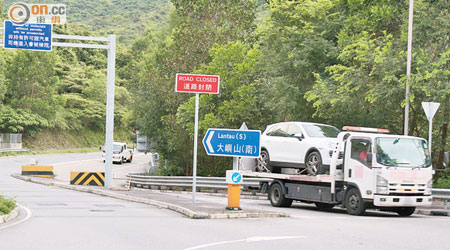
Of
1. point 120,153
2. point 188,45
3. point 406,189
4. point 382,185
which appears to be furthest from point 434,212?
point 120,153

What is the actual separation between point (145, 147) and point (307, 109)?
929 inches

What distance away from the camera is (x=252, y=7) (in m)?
42.4

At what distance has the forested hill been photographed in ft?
497

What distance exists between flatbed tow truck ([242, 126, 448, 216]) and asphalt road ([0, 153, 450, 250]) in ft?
4.33

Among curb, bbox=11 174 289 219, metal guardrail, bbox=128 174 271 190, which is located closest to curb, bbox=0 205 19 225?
curb, bbox=11 174 289 219

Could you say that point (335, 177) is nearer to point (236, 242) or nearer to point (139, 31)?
point (236, 242)

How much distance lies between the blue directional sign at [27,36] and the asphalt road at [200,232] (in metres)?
10.3

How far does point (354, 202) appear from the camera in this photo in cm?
1798

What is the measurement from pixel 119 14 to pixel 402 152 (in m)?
157

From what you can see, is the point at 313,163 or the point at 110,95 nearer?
the point at 313,163

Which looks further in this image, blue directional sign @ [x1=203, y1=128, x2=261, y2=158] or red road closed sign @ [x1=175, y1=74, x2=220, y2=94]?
red road closed sign @ [x1=175, y1=74, x2=220, y2=94]

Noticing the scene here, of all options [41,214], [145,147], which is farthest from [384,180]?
[145,147]

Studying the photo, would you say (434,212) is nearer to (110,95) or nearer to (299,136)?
(299,136)

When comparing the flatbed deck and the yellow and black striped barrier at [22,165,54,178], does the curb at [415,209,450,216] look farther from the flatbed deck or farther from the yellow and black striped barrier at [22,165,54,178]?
the yellow and black striped barrier at [22,165,54,178]
